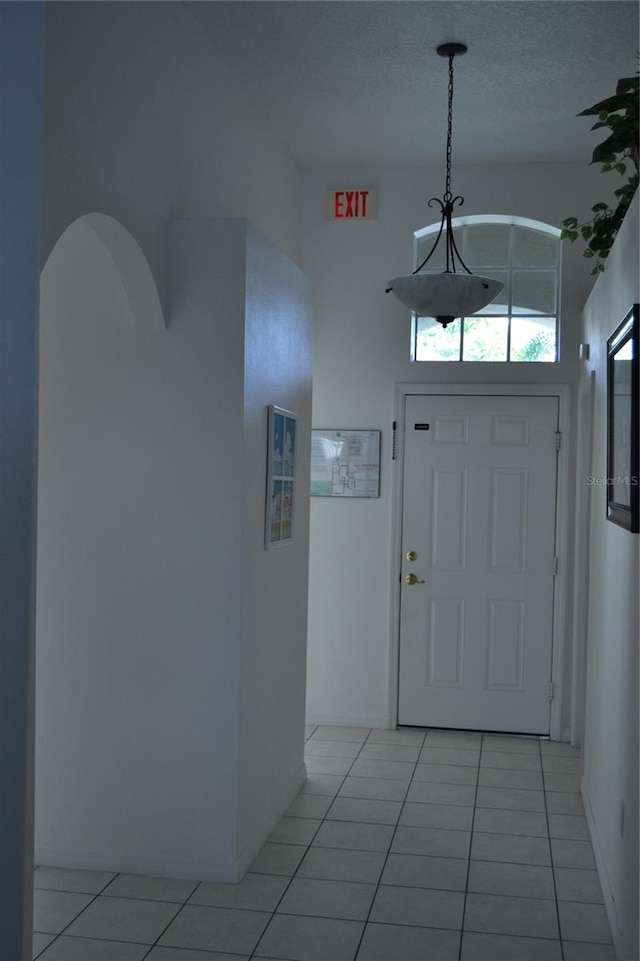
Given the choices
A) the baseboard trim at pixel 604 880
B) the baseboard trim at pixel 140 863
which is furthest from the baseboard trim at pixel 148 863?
the baseboard trim at pixel 604 880

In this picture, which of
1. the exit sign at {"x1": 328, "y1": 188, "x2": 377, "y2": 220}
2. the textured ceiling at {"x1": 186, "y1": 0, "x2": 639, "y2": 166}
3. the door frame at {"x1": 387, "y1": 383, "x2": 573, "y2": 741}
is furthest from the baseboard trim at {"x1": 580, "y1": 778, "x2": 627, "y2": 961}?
the exit sign at {"x1": 328, "y1": 188, "x2": 377, "y2": 220}

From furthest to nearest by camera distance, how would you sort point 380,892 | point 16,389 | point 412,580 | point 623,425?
1. point 412,580
2. point 380,892
3. point 623,425
4. point 16,389

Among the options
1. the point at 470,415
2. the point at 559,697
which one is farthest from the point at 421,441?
the point at 559,697

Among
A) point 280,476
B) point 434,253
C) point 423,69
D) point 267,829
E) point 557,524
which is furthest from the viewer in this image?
point 434,253

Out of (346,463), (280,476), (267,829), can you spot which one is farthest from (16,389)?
(346,463)

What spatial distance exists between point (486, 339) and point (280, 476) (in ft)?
7.42

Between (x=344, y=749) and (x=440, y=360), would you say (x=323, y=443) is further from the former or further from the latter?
(x=344, y=749)

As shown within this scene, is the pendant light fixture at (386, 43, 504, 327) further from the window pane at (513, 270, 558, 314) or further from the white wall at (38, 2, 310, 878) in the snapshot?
the window pane at (513, 270, 558, 314)

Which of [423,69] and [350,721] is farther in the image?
[350,721]

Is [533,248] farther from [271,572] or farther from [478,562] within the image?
[271,572]

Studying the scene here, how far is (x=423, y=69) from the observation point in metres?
4.41

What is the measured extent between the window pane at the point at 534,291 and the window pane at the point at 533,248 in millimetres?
55

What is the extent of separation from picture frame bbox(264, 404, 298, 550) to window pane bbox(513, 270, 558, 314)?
2.08 meters

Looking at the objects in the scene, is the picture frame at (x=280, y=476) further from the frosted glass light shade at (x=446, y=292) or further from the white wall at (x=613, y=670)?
the white wall at (x=613, y=670)
